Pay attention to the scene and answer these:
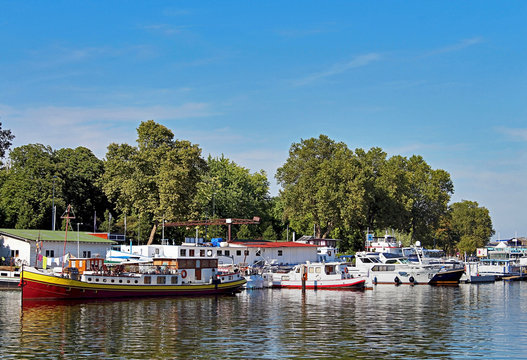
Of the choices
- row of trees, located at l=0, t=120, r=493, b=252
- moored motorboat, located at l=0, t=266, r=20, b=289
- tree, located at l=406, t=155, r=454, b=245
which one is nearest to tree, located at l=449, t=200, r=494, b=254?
row of trees, located at l=0, t=120, r=493, b=252

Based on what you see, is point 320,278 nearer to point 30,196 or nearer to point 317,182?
point 317,182

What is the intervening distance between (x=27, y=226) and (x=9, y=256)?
22.9 m

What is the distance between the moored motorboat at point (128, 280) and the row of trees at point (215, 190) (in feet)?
86.4

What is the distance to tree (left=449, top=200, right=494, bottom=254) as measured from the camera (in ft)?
607

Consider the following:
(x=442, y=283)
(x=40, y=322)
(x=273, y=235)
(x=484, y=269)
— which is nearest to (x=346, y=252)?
(x=273, y=235)

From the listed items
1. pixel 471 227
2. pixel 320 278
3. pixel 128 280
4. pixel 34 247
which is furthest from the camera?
pixel 471 227

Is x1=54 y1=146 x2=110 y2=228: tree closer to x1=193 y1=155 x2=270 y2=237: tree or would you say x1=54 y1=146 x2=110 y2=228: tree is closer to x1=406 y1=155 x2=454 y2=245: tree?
x1=193 y1=155 x2=270 y2=237: tree

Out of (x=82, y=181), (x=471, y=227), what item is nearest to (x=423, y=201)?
(x=471, y=227)

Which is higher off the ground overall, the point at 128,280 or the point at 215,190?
the point at 215,190

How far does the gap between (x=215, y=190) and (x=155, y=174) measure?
24764 mm

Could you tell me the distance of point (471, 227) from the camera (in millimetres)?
195625

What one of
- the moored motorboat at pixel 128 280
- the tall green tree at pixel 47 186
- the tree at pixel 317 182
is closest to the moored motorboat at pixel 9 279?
the moored motorboat at pixel 128 280

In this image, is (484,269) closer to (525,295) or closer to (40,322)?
(525,295)

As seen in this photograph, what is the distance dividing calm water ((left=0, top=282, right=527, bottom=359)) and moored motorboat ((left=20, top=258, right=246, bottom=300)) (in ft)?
6.77
